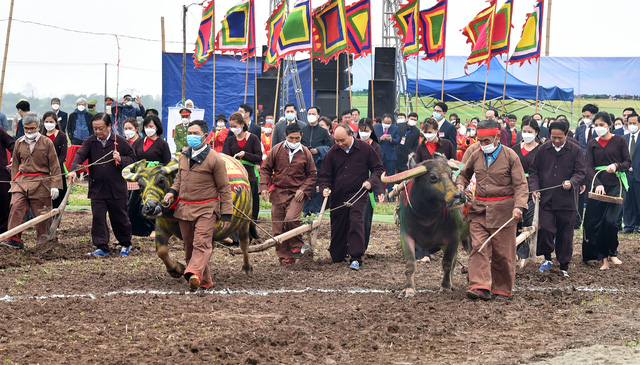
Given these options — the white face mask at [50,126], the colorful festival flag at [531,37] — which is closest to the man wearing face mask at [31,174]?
the white face mask at [50,126]

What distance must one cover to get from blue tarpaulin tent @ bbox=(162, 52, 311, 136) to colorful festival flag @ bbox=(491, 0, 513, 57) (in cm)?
1109

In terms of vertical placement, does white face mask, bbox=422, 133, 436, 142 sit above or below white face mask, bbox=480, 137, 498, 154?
above

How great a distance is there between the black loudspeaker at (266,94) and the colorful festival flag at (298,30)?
658 centimetres

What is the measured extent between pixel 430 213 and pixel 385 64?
15.1 meters

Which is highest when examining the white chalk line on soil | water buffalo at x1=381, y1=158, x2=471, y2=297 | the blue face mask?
the blue face mask

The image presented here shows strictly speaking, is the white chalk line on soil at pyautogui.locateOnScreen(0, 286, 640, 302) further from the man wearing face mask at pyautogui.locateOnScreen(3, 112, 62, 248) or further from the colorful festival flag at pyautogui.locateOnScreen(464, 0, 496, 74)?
the colorful festival flag at pyautogui.locateOnScreen(464, 0, 496, 74)

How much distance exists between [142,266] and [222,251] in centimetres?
190

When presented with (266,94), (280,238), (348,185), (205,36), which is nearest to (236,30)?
(205,36)

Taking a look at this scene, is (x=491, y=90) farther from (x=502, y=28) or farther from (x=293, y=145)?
(x=293, y=145)

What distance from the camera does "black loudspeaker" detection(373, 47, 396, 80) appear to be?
24.1 m

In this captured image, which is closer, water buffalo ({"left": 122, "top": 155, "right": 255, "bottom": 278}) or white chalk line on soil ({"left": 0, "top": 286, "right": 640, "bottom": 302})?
white chalk line on soil ({"left": 0, "top": 286, "right": 640, "bottom": 302})

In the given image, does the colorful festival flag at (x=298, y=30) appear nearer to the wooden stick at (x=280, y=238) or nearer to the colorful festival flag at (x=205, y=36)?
the colorful festival flag at (x=205, y=36)

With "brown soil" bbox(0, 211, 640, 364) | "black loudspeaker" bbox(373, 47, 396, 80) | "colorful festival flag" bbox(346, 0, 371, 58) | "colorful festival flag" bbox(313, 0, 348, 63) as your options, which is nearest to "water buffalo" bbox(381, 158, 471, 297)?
"brown soil" bbox(0, 211, 640, 364)

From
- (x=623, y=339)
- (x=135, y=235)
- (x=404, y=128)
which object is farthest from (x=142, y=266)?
(x=404, y=128)
